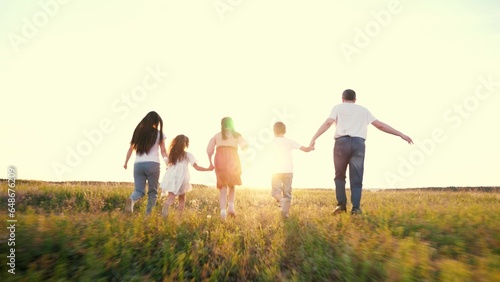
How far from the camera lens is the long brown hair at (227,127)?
10.5 m

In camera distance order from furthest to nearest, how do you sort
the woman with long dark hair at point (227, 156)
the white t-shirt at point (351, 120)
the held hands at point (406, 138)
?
the woman with long dark hair at point (227, 156) < the held hands at point (406, 138) < the white t-shirt at point (351, 120)

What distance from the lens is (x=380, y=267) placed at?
5012mm

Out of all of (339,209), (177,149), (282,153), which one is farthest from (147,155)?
(339,209)

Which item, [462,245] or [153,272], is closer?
[153,272]

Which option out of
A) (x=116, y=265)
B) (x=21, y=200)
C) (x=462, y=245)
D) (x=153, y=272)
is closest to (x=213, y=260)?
(x=153, y=272)

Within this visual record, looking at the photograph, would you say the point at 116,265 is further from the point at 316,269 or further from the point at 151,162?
the point at 151,162

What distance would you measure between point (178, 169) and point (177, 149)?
1.64 ft

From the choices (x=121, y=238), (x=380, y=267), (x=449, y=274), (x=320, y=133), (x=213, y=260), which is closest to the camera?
(x=449, y=274)

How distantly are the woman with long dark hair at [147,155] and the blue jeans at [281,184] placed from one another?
2869 millimetres

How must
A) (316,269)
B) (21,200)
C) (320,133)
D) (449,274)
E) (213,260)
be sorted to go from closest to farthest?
1. (449,274)
2. (316,269)
3. (213,260)
4. (320,133)
5. (21,200)

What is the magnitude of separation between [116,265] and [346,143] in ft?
19.0

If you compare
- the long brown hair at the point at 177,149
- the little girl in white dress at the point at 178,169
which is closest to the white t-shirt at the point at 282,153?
the little girl in white dress at the point at 178,169

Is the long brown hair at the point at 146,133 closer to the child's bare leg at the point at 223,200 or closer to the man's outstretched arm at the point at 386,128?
the child's bare leg at the point at 223,200

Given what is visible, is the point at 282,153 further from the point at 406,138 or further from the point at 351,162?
the point at 406,138
